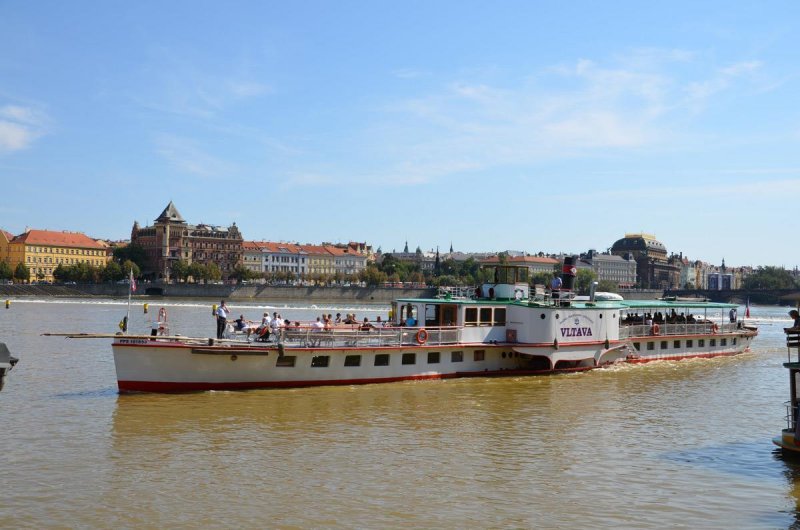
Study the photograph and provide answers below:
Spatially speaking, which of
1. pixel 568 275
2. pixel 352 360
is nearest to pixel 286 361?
pixel 352 360

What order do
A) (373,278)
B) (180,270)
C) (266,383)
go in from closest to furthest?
(266,383) → (180,270) → (373,278)

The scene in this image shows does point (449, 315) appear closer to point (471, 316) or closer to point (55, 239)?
point (471, 316)

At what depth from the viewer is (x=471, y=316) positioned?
32156mm

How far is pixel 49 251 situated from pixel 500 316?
17595 cm

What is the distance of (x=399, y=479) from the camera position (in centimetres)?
1695

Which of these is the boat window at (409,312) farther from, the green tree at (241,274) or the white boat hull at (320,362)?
the green tree at (241,274)

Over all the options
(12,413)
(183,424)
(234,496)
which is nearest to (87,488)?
(234,496)

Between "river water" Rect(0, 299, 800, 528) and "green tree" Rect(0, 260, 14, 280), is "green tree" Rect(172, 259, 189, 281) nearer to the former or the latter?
"green tree" Rect(0, 260, 14, 280)

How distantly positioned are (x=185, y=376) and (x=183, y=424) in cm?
454

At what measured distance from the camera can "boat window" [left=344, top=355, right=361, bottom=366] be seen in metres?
28.8

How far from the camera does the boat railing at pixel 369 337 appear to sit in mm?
27828

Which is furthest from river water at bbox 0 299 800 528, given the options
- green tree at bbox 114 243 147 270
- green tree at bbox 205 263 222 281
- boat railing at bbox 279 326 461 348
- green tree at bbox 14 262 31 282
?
green tree at bbox 114 243 147 270

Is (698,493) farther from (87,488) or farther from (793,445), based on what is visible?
(87,488)

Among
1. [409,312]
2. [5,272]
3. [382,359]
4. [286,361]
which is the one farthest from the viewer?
[5,272]
